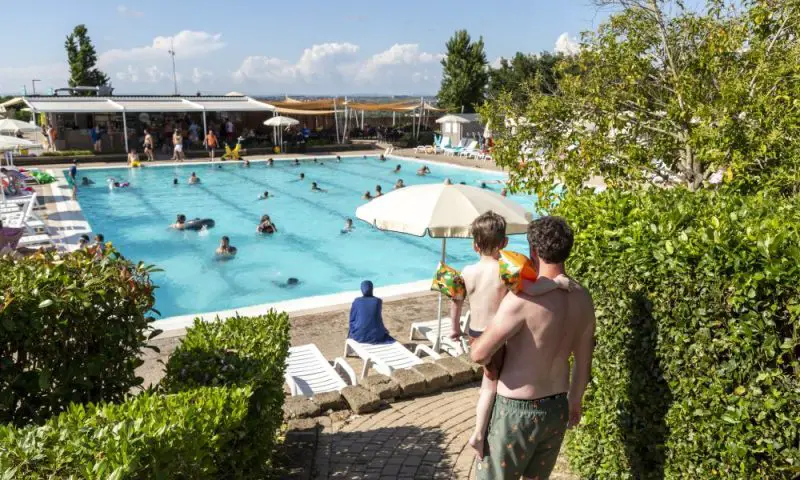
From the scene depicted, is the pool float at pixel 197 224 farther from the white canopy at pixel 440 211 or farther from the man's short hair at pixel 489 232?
the man's short hair at pixel 489 232

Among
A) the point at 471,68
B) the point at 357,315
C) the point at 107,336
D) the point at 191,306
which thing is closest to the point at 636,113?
the point at 357,315

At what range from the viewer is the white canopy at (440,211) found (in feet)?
22.0

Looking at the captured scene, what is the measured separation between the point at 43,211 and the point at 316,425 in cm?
1513

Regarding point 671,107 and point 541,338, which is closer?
point 541,338

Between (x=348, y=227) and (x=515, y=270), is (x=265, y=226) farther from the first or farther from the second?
(x=515, y=270)

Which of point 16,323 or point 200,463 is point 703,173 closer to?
point 200,463

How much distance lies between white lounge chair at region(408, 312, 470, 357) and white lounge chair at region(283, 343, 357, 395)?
1.27 metres

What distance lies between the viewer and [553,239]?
2902mm

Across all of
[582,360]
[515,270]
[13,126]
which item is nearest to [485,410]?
[582,360]

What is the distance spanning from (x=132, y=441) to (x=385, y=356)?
15.1ft

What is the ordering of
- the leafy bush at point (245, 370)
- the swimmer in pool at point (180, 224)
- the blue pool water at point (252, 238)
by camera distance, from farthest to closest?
1. the swimmer in pool at point (180, 224)
2. the blue pool water at point (252, 238)
3. the leafy bush at point (245, 370)

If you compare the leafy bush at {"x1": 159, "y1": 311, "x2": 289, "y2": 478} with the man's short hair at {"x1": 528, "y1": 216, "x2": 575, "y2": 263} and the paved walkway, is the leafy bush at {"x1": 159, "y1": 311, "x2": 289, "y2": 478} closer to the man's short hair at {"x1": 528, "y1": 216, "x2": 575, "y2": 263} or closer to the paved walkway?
the paved walkway

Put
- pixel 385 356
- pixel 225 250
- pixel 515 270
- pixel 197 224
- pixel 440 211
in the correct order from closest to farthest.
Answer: pixel 515 270 < pixel 440 211 < pixel 385 356 < pixel 225 250 < pixel 197 224

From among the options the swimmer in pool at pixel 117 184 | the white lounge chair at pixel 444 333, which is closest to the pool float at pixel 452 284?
the white lounge chair at pixel 444 333
